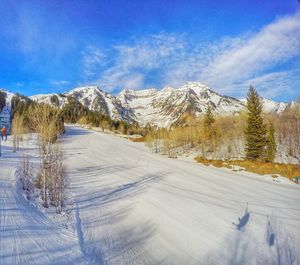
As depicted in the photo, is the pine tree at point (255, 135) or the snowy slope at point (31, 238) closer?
the snowy slope at point (31, 238)

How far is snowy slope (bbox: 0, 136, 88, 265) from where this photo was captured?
21.4 ft

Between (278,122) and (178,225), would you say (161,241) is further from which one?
(278,122)

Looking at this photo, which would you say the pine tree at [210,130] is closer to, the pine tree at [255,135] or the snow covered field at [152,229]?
the pine tree at [255,135]

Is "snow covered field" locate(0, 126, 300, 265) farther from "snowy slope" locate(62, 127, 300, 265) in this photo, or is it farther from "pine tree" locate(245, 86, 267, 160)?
"pine tree" locate(245, 86, 267, 160)

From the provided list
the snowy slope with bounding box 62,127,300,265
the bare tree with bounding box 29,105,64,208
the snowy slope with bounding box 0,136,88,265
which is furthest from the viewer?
the bare tree with bounding box 29,105,64,208

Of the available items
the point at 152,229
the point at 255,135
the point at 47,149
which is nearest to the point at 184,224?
the point at 152,229

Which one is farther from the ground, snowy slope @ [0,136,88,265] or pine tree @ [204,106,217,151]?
pine tree @ [204,106,217,151]

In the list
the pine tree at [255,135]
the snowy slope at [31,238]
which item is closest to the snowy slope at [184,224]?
the snowy slope at [31,238]

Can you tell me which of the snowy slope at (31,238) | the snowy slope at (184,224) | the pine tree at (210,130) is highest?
the pine tree at (210,130)

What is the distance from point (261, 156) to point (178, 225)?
3290 cm

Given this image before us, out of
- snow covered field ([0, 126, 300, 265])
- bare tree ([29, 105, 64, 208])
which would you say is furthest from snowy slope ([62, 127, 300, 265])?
bare tree ([29, 105, 64, 208])

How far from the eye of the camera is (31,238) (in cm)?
759

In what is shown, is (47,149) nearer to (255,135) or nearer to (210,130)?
(255,135)

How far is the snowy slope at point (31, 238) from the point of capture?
6.53 meters
